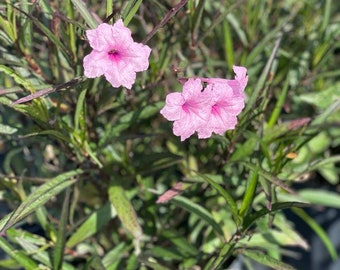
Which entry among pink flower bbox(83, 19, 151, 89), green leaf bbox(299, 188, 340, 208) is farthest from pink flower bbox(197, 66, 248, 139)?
green leaf bbox(299, 188, 340, 208)

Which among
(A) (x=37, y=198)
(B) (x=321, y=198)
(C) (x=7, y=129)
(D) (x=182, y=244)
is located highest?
(C) (x=7, y=129)

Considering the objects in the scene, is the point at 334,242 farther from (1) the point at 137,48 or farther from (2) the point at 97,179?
(1) the point at 137,48

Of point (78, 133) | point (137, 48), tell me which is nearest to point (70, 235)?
point (78, 133)

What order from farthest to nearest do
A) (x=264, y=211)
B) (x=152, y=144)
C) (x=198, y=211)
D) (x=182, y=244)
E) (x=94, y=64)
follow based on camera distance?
(x=152, y=144) → (x=182, y=244) → (x=198, y=211) → (x=264, y=211) → (x=94, y=64)

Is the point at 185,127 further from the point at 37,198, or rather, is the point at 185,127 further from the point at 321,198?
the point at 321,198

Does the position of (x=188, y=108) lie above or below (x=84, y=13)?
below

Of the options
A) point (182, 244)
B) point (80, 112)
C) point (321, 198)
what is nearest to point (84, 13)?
point (80, 112)

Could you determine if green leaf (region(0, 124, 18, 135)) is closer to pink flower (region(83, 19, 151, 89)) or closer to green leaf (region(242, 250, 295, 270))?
pink flower (region(83, 19, 151, 89))

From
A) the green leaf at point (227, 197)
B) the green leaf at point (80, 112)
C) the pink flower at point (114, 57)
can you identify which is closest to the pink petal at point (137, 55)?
the pink flower at point (114, 57)
